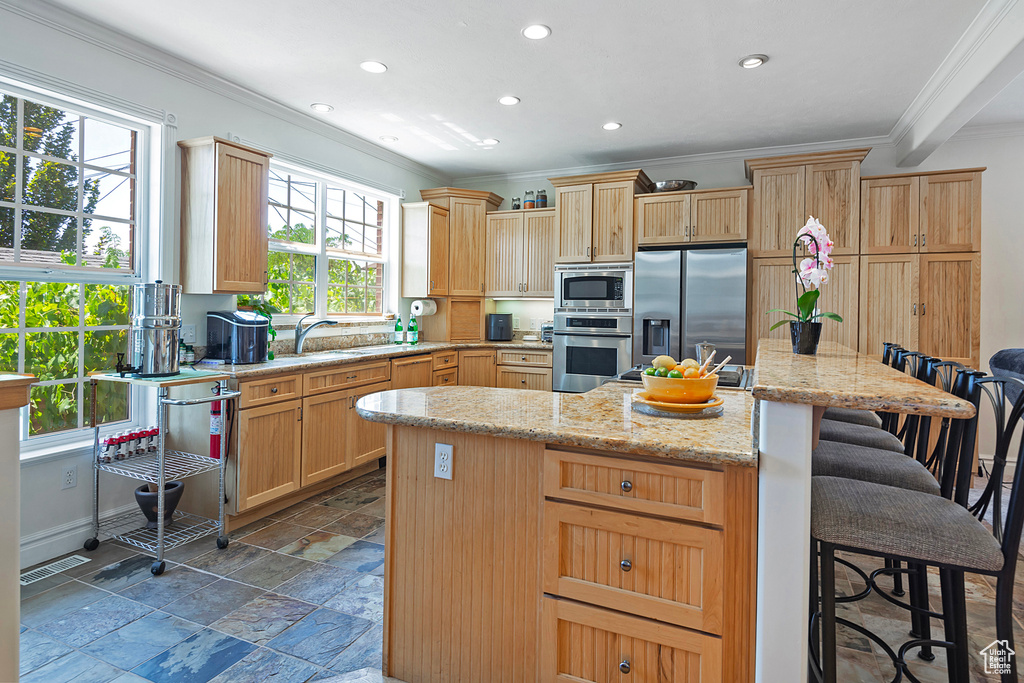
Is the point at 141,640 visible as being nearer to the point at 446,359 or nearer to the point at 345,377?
the point at 345,377

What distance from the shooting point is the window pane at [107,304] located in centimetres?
294

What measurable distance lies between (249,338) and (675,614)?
2.96m

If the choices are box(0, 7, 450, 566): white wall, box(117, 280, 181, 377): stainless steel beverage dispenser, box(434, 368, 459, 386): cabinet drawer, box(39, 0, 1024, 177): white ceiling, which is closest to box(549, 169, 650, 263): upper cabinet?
box(39, 0, 1024, 177): white ceiling

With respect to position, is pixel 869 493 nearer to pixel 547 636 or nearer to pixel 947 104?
pixel 547 636

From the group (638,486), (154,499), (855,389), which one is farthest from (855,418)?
(154,499)

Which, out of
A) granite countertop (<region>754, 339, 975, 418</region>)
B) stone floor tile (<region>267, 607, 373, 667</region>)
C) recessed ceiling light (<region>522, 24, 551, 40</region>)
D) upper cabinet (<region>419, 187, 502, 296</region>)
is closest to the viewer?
granite countertop (<region>754, 339, 975, 418</region>)

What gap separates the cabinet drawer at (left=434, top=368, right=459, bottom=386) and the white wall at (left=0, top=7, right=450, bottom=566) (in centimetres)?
188

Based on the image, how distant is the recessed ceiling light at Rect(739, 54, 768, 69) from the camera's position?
3062 millimetres

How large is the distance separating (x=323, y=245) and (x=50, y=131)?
199cm

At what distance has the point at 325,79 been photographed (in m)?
3.47

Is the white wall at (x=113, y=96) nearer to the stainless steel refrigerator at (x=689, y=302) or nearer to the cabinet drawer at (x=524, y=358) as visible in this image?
the cabinet drawer at (x=524, y=358)

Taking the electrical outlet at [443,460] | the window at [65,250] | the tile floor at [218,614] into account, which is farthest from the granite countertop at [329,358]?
the electrical outlet at [443,460]

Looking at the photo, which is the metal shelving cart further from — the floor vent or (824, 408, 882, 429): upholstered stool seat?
(824, 408, 882, 429): upholstered stool seat

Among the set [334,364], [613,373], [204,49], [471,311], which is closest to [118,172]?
[204,49]
